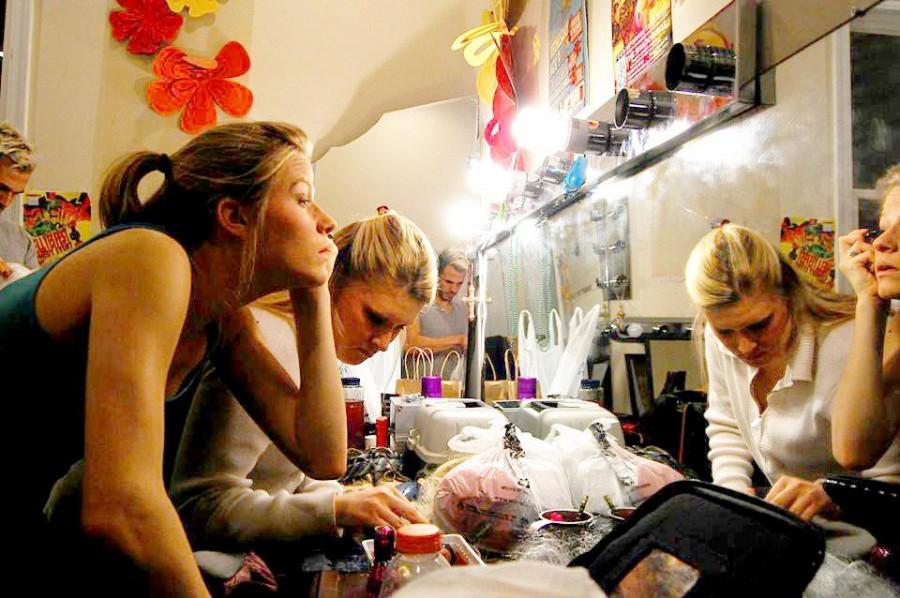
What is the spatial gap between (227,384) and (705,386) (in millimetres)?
699

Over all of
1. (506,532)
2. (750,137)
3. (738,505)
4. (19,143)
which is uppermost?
(19,143)

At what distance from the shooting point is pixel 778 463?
0.65 meters

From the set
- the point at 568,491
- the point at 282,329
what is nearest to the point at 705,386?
the point at 568,491

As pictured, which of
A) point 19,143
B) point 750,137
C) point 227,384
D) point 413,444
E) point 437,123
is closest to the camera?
point 750,137

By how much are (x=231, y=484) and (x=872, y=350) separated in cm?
84

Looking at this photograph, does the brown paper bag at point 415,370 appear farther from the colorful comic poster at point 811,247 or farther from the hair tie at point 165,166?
the colorful comic poster at point 811,247

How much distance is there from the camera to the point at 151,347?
532 mm

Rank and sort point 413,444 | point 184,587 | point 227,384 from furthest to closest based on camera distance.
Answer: point 413,444, point 227,384, point 184,587

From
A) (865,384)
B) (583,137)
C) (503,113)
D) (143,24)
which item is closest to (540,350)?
(583,137)

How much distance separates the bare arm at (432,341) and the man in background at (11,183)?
1160 mm

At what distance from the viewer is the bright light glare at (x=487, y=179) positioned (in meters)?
2.15

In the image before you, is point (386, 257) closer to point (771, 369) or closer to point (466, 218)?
point (771, 369)

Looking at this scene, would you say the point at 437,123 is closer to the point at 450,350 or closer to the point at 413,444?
the point at 450,350

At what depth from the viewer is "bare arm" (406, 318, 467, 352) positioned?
1.90 m
